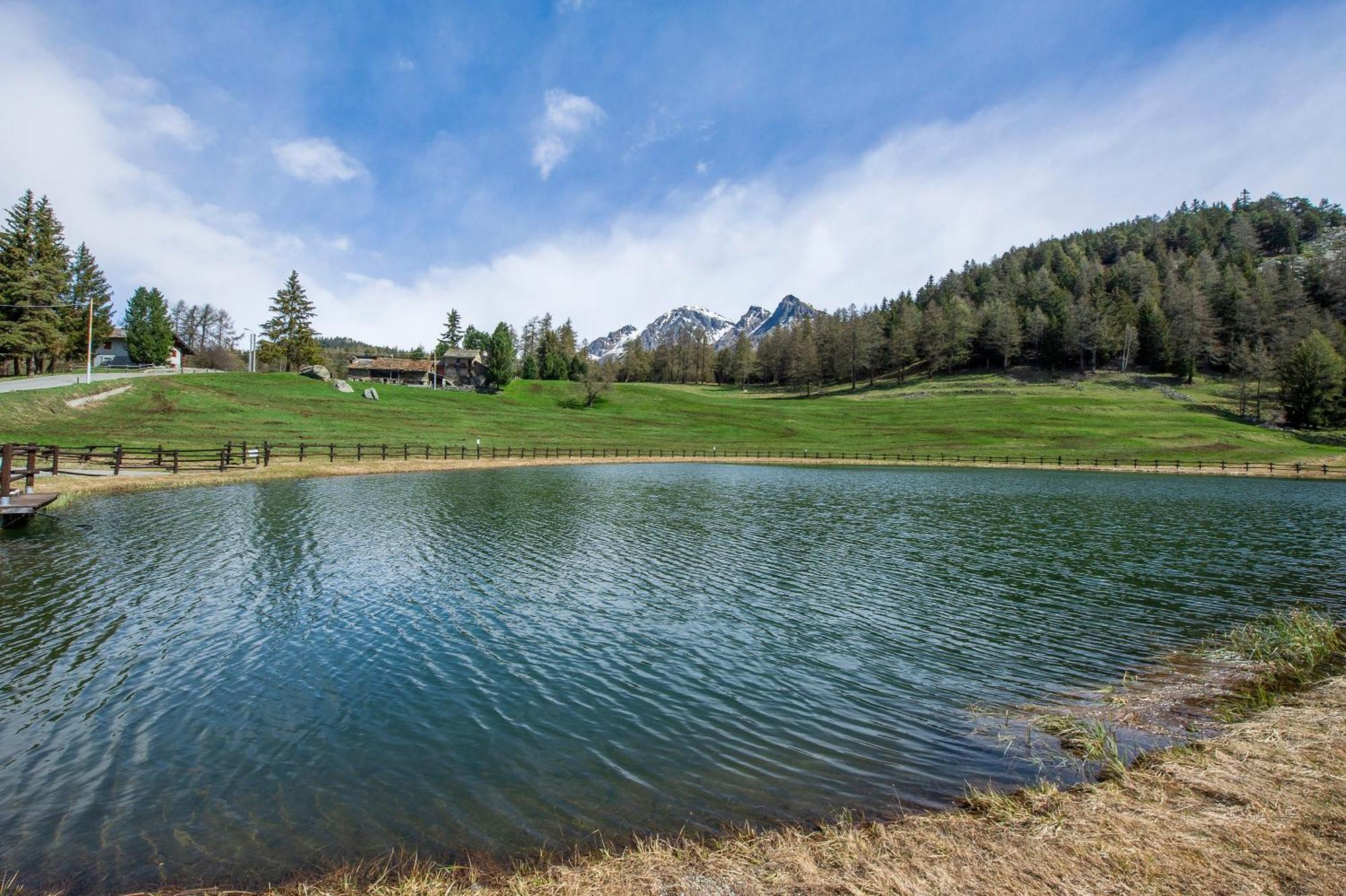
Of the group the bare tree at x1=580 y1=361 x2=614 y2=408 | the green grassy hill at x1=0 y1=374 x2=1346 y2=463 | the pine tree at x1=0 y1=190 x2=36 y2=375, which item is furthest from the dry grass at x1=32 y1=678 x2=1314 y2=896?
the bare tree at x1=580 y1=361 x2=614 y2=408

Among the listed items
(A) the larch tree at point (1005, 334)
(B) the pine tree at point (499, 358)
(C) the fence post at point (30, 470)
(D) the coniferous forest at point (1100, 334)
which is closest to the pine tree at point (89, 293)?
(B) the pine tree at point (499, 358)

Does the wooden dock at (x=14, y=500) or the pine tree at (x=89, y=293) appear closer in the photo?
the wooden dock at (x=14, y=500)

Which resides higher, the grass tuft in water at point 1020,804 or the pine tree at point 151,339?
the pine tree at point 151,339

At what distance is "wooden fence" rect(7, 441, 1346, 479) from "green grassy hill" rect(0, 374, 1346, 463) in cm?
383

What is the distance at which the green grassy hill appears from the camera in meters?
60.0

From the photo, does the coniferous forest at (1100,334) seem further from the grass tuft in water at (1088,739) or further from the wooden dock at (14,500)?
the wooden dock at (14,500)

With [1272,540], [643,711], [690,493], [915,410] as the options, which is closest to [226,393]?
[690,493]

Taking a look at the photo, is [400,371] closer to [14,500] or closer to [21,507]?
[14,500]

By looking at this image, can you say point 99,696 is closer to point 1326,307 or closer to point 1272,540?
point 1272,540

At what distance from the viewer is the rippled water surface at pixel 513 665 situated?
7.58 meters

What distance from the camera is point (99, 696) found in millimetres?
10703

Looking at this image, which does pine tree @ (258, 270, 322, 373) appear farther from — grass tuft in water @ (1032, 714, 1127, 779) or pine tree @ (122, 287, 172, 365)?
grass tuft in water @ (1032, 714, 1127, 779)

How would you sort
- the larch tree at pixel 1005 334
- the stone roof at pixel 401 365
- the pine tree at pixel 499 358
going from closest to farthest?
1. the pine tree at pixel 499 358
2. the larch tree at pixel 1005 334
3. the stone roof at pixel 401 365

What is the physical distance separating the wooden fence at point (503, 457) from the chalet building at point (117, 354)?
73.4 meters
